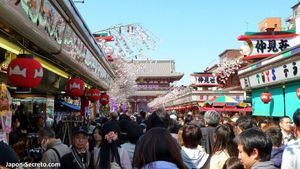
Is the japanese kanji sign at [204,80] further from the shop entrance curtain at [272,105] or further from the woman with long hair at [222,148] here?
the woman with long hair at [222,148]

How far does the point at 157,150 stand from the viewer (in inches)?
114

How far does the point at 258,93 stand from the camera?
15.9 metres

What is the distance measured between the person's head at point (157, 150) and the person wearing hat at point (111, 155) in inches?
78.8

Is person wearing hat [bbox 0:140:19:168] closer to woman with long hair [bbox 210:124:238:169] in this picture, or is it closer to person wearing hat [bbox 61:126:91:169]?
person wearing hat [bbox 61:126:91:169]

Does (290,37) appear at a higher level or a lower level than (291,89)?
higher

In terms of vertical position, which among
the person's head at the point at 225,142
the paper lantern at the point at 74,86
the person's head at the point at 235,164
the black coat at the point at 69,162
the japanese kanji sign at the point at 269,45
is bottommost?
the black coat at the point at 69,162

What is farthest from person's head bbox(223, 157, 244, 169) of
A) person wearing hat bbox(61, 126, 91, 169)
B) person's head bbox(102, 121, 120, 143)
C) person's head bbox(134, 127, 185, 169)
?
person wearing hat bbox(61, 126, 91, 169)

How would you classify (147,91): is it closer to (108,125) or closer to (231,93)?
(231,93)

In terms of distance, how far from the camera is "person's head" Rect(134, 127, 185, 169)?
2881 mm

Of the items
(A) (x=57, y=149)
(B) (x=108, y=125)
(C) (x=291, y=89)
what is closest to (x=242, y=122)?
(B) (x=108, y=125)

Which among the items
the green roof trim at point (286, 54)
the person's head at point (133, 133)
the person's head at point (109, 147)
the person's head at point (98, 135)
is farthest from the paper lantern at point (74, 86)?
the green roof trim at point (286, 54)

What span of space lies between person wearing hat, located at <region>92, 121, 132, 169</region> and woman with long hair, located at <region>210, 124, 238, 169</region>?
113 centimetres

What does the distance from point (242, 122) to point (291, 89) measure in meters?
6.30

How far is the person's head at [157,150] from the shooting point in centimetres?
288
